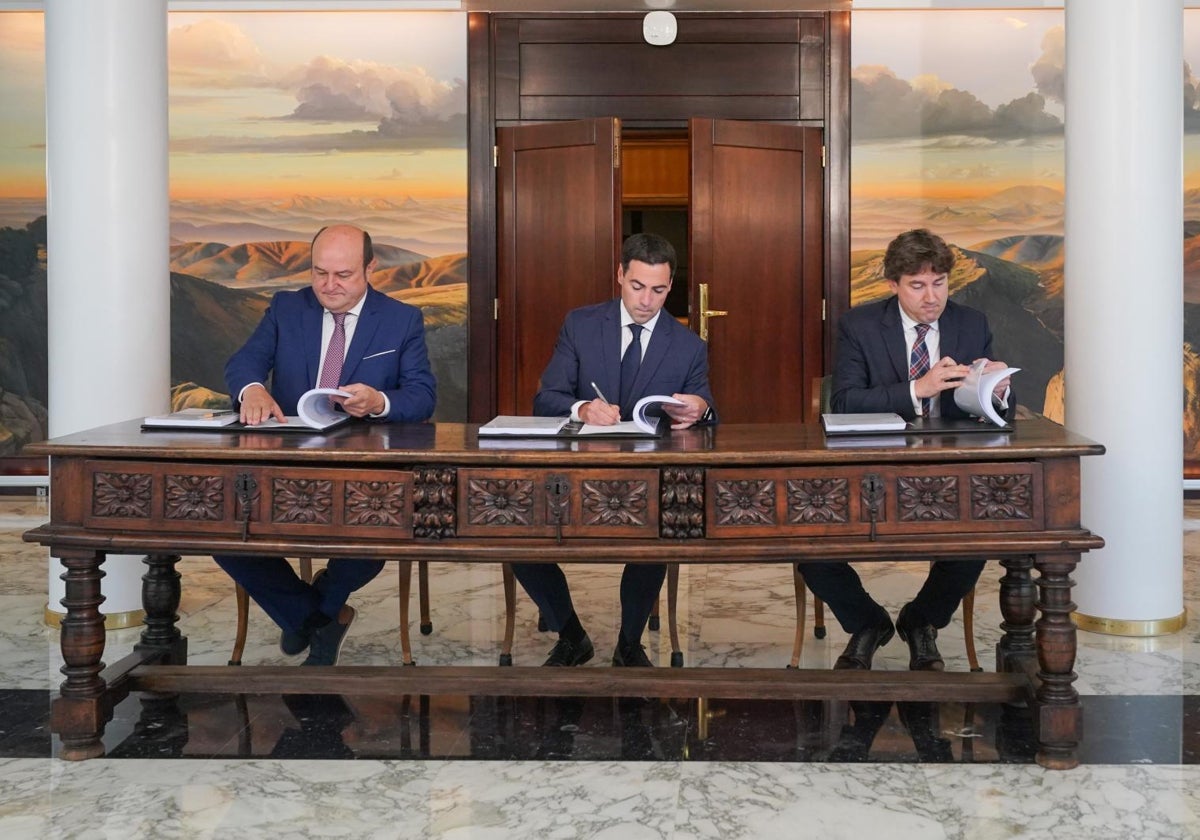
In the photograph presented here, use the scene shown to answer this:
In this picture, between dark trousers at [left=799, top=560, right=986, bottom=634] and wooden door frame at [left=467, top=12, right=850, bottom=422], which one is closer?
dark trousers at [left=799, top=560, right=986, bottom=634]

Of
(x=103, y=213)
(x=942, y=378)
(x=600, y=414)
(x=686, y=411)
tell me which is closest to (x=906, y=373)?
(x=942, y=378)

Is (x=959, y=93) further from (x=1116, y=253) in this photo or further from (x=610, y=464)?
(x=610, y=464)

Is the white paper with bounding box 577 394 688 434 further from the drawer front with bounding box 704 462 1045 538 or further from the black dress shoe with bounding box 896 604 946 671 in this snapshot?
the black dress shoe with bounding box 896 604 946 671

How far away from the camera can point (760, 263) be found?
7738mm

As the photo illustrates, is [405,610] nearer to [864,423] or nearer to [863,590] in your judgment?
[863,590]

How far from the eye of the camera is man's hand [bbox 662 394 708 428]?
403 cm

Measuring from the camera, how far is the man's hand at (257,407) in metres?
3.96

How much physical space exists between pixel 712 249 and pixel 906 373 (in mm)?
3343

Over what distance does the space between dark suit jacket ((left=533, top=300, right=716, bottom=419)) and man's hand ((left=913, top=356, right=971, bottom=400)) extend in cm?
77

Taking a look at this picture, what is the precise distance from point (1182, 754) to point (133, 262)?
390 cm

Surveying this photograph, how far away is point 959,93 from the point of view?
784 centimetres

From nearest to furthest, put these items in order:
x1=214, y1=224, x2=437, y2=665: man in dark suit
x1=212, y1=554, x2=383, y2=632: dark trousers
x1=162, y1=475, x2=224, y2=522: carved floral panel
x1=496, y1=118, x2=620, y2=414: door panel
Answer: x1=162, y1=475, x2=224, y2=522: carved floral panel
x1=212, y1=554, x2=383, y2=632: dark trousers
x1=214, y1=224, x2=437, y2=665: man in dark suit
x1=496, y1=118, x2=620, y2=414: door panel

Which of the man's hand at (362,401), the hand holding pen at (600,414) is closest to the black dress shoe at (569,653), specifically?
the hand holding pen at (600,414)

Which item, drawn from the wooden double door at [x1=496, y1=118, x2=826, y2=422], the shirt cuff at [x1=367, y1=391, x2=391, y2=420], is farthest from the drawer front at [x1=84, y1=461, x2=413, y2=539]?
the wooden double door at [x1=496, y1=118, x2=826, y2=422]
